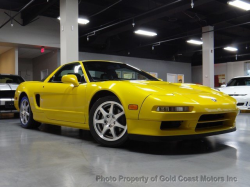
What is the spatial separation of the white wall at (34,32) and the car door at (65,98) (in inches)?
368

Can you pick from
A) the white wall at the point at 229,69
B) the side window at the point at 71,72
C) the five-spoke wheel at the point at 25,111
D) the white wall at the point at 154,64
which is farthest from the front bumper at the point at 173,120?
the white wall at the point at 229,69

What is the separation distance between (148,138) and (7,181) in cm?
132

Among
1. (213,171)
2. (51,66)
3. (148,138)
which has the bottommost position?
(213,171)

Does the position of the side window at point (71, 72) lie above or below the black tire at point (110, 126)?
above

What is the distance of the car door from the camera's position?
329cm

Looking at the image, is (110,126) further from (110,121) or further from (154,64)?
(154,64)

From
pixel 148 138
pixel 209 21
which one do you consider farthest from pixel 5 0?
pixel 148 138

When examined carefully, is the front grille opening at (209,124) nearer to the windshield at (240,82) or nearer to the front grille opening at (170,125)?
the front grille opening at (170,125)

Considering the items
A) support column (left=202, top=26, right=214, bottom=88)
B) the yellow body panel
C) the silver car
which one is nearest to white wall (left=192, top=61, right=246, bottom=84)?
support column (left=202, top=26, right=214, bottom=88)

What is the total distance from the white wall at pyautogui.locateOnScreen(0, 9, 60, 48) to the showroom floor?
10.1 m

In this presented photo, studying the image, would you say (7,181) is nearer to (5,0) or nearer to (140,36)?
(5,0)

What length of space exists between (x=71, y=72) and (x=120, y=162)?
1958 mm

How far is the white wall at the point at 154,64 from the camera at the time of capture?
59.0ft

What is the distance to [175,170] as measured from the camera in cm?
204
